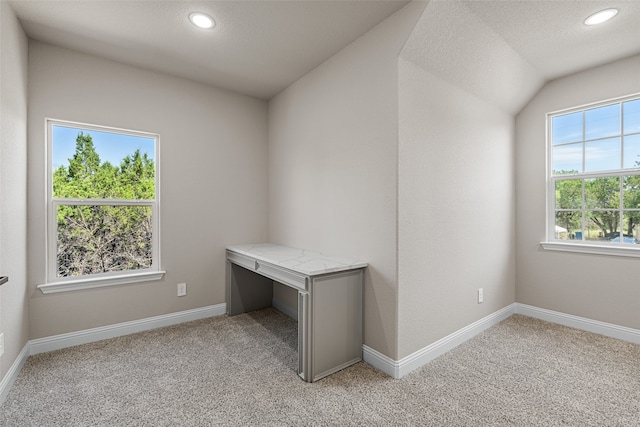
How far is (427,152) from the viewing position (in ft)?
7.19

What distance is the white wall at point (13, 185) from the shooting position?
1.78m

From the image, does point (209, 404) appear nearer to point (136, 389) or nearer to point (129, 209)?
point (136, 389)

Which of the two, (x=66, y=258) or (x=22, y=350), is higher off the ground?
(x=66, y=258)

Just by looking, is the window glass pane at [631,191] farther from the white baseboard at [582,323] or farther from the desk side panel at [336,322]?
the desk side panel at [336,322]

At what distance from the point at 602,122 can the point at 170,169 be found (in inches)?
164

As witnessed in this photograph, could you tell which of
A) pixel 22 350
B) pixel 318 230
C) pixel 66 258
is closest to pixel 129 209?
pixel 66 258

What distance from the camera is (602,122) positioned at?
275cm

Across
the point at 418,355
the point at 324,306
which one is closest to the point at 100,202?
the point at 324,306

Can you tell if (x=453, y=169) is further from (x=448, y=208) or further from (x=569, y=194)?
(x=569, y=194)

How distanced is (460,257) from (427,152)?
97 centimetres

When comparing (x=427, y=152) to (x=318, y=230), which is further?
(x=318, y=230)

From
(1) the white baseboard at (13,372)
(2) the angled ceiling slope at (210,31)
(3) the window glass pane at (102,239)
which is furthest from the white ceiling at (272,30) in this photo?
(1) the white baseboard at (13,372)

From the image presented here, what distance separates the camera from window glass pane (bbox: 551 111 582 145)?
288cm

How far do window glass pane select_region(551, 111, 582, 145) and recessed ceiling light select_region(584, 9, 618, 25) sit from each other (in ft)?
3.42
